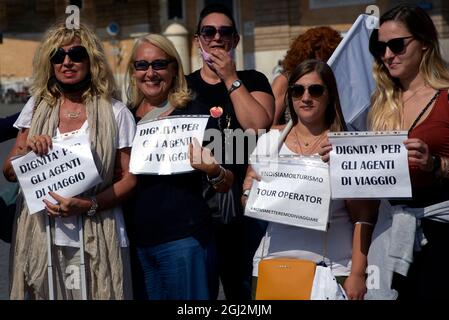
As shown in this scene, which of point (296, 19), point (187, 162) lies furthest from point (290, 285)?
point (296, 19)

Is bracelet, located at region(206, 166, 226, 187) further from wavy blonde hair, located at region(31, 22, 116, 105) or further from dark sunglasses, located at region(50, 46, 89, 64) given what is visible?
dark sunglasses, located at region(50, 46, 89, 64)

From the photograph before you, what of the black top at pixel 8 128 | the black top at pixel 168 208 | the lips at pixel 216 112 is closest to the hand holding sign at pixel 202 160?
the black top at pixel 168 208

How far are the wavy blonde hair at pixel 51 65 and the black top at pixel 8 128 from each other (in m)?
0.26

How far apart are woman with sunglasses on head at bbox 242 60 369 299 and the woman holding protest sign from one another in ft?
0.91

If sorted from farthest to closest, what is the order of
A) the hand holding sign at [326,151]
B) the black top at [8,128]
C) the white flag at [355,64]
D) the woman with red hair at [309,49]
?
the woman with red hair at [309,49] < the white flag at [355,64] < the black top at [8,128] < the hand holding sign at [326,151]

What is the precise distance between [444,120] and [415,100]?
0.62ft

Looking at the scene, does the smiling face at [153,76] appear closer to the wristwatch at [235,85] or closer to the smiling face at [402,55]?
the wristwatch at [235,85]

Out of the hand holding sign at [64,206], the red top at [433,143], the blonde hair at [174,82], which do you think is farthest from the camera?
the blonde hair at [174,82]

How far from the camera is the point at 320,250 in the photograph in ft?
11.7

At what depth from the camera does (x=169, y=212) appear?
3.81m

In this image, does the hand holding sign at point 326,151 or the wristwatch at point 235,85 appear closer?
the hand holding sign at point 326,151

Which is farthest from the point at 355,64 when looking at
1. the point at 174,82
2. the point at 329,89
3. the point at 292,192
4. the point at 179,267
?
the point at 179,267

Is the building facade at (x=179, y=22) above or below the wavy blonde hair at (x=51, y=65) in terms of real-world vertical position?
above

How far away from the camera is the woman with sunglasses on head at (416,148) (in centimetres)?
329
